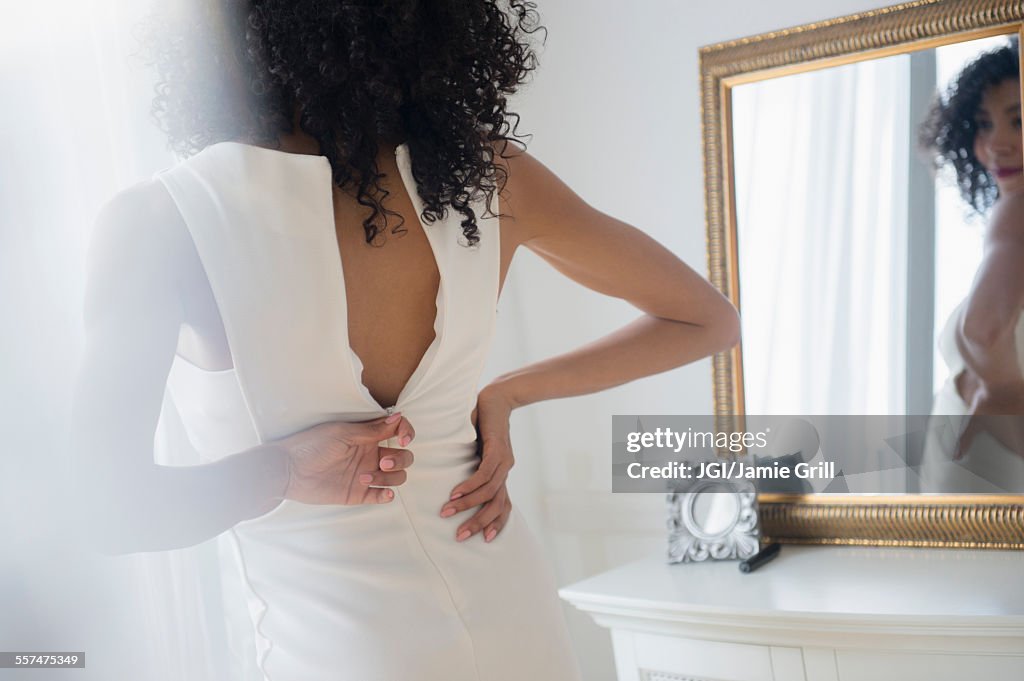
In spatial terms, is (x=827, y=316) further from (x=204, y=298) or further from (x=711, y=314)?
(x=204, y=298)

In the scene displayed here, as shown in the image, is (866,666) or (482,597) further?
(866,666)

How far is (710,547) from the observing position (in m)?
2.10

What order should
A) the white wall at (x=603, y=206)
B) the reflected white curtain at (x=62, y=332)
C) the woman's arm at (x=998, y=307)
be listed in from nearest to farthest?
the reflected white curtain at (x=62, y=332)
the woman's arm at (x=998, y=307)
the white wall at (x=603, y=206)

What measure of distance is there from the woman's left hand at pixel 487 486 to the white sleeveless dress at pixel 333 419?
0.04 feet

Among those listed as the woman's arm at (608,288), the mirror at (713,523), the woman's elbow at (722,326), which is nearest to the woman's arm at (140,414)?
the woman's arm at (608,288)

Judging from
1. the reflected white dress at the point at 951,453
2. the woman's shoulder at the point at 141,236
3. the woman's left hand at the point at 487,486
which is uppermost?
the woman's shoulder at the point at 141,236

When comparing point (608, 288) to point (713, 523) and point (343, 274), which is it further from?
point (713, 523)

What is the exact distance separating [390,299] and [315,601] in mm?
296

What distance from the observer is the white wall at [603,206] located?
2.37m

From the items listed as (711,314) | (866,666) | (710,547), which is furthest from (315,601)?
(710,547)

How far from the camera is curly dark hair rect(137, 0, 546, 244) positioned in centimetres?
84

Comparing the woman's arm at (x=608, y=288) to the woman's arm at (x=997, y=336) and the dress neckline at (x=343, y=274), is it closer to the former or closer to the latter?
the dress neckline at (x=343, y=274)

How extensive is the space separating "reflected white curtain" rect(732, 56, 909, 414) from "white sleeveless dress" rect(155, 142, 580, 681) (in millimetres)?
1367

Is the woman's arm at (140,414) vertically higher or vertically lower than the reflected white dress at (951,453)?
higher
